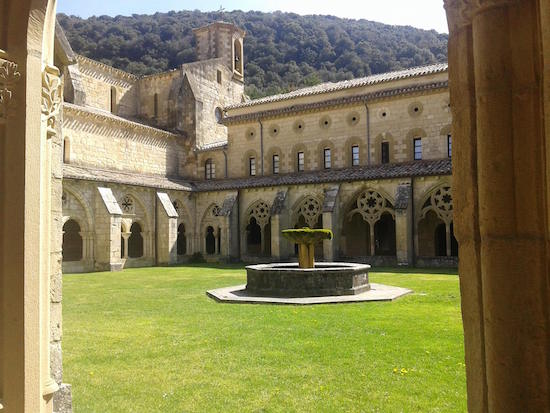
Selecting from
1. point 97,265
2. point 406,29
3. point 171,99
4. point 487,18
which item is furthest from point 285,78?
point 487,18

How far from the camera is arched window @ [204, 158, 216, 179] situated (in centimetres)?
3120

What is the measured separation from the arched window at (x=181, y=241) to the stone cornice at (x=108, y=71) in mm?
10949

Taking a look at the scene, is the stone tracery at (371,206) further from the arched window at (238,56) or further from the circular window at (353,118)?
the arched window at (238,56)

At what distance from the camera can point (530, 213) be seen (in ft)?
6.99

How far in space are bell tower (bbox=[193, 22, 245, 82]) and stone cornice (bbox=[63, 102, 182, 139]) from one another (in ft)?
29.7

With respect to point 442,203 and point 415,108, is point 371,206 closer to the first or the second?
point 442,203

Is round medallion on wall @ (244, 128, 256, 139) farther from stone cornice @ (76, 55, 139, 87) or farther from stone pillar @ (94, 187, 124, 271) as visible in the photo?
stone pillar @ (94, 187, 124, 271)

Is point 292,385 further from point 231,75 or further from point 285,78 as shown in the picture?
point 285,78

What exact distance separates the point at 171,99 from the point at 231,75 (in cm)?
572

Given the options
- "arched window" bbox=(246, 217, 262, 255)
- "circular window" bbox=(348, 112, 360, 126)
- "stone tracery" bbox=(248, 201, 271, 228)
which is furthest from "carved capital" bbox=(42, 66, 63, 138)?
"arched window" bbox=(246, 217, 262, 255)

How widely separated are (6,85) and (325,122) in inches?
973

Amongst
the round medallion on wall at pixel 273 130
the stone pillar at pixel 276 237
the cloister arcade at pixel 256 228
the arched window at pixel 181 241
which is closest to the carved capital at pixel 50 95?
the cloister arcade at pixel 256 228

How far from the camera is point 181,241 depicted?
29609 millimetres

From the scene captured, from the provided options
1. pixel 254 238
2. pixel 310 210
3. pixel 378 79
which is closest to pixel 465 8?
pixel 310 210
